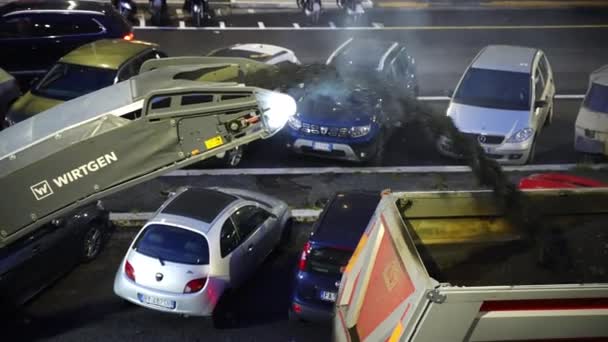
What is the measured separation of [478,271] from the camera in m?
6.25

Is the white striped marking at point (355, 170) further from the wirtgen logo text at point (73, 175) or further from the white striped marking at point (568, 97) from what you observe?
the wirtgen logo text at point (73, 175)

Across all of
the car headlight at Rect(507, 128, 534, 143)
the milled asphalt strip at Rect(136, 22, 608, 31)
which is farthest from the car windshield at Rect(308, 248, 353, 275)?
the milled asphalt strip at Rect(136, 22, 608, 31)

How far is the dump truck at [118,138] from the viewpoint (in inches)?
228

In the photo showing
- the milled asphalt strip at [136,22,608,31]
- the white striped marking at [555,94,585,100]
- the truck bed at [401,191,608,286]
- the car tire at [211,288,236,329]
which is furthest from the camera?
the milled asphalt strip at [136,22,608,31]

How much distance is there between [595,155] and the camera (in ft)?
51.4

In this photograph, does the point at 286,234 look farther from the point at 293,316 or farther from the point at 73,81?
the point at 73,81

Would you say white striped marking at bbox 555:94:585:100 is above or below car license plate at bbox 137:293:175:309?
below

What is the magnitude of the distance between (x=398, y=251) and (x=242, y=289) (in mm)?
5651

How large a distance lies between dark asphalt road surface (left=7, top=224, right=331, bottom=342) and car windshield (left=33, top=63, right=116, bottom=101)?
15.3ft

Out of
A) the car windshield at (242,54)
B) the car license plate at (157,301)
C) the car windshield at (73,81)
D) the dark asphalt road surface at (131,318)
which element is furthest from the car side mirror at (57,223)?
the car windshield at (242,54)

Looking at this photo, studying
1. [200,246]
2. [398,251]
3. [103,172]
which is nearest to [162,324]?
[200,246]

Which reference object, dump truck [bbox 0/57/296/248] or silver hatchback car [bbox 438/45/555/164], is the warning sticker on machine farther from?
silver hatchback car [bbox 438/45/555/164]

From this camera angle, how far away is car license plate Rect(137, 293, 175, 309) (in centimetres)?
970

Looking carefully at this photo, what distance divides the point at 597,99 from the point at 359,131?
16.8 ft
